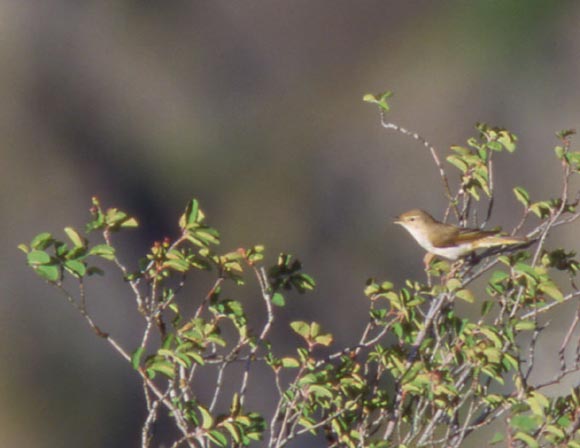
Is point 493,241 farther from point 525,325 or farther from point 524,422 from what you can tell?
point 524,422

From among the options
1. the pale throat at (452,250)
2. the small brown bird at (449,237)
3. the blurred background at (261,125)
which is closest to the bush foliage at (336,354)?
the small brown bird at (449,237)

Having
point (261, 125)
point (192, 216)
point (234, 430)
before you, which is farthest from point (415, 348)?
point (261, 125)

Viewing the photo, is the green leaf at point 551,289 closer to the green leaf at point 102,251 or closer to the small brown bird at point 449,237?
the small brown bird at point 449,237

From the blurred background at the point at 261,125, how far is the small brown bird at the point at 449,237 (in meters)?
2.95

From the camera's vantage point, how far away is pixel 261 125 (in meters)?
9.59

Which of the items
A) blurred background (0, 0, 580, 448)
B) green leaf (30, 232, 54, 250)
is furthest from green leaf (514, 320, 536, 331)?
blurred background (0, 0, 580, 448)

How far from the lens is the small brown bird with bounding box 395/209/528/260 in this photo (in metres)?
3.59

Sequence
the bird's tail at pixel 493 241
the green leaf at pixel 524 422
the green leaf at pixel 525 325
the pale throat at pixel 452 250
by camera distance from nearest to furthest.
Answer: the green leaf at pixel 524 422 < the green leaf at pixel 525 325 < the bird's tail at pixel 493 241 < the pale throat at pixel 452 250

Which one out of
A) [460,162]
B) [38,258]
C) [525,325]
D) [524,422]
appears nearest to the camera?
[524,422]

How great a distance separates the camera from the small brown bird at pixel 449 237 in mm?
3590

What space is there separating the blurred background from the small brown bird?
2953 millimetres

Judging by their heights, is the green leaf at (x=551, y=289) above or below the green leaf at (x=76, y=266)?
below

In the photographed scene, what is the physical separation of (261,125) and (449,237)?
574 centimetres

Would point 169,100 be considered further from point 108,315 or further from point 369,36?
point 108,315
